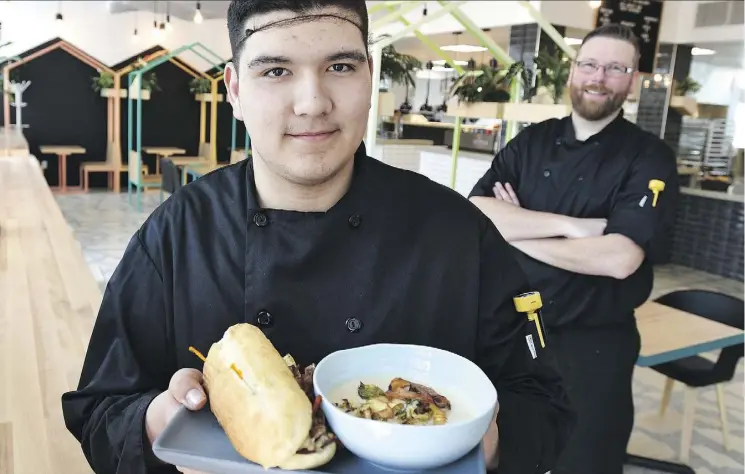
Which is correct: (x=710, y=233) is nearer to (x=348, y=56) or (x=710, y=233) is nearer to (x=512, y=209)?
(x=512, y=209)

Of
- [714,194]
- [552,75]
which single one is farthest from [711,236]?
[552,75]

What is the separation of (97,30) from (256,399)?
1169 cm

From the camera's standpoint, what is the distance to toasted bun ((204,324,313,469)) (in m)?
0.76

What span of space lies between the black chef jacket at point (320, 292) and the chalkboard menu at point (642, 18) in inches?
272

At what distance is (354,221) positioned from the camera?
1.13m

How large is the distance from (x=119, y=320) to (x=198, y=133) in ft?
37.5

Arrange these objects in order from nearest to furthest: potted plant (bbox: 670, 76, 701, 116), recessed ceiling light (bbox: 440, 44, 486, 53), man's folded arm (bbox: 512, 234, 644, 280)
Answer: man's folded arm (bbox: 512, 234, 644, 280) < potted plant (bbox: 670, 76, 701, 116) < recessed ceiling light (bbox: 440, 44, 486, 53)

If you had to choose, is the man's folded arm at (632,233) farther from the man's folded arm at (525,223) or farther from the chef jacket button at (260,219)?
the chef jacket button at (260,219)

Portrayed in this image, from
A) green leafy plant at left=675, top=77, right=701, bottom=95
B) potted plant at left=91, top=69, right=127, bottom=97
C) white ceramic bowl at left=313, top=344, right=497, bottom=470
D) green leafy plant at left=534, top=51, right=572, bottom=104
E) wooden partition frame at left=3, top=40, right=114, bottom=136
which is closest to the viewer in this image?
white ceramic bowl at left=313, top=344, right=497, bottom=470

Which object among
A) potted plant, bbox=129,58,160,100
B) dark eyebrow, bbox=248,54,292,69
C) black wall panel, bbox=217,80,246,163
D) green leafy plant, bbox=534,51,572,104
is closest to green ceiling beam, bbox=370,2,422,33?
green leafy plant, bbox=534,51,572,104

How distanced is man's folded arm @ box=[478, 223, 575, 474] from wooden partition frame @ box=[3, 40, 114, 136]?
35.3ft

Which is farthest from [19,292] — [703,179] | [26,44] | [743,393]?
[26,44]

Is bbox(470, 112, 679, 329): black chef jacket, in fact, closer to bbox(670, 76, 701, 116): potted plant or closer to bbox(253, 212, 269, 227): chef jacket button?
bbox(253, 212, 269, 227): chef jacket button

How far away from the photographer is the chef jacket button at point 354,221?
1130 millimetres
